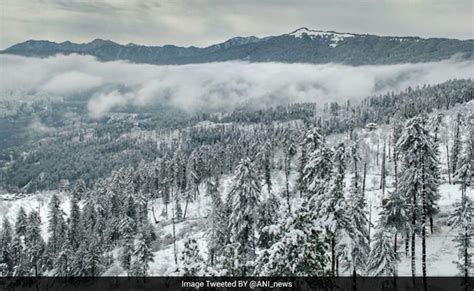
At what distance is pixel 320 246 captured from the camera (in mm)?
25953

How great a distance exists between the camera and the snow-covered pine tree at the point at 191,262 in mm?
23906

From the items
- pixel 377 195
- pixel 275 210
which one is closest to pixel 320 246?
pixel 275 210

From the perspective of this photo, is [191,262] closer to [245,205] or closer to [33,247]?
[245,205]

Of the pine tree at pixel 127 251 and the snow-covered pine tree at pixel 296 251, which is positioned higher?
the snow-covered pine tree at pixel 296 251

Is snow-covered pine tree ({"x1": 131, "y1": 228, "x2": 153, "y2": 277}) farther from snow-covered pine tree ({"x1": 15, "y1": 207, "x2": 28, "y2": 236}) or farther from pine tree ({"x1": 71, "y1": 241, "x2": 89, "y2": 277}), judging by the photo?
snow-covered pine tree ({"x1": 15, "y1": 207, "x2": 28, "y2": 236})

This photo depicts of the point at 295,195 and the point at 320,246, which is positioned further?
the point at 295,195

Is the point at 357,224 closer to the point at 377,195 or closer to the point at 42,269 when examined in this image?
the point at 377,195

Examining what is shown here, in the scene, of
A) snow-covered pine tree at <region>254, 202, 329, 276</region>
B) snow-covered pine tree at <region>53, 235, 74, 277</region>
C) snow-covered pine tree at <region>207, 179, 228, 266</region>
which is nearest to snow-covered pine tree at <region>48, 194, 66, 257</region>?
snow-covered pine tree at <region>53, 235, 74, 277</region>

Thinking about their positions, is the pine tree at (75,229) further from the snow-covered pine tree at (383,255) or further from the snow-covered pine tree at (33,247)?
the snow-covered pine tree at (383,255)

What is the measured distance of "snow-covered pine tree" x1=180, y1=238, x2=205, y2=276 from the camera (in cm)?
2391

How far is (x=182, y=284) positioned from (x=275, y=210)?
23.9m

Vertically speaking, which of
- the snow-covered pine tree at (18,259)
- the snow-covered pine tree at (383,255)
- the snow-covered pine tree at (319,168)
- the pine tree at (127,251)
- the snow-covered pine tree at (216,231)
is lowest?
the snow-covered pine tree at (18,259)

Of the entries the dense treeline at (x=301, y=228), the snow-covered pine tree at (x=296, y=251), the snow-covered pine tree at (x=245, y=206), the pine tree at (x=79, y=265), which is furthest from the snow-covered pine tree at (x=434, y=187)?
the pine tree at (x=79, y=265)

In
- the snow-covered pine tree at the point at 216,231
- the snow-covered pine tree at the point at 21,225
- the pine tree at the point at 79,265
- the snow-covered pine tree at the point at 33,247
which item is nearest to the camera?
the snow-covered pine tree at the point at 216,231
